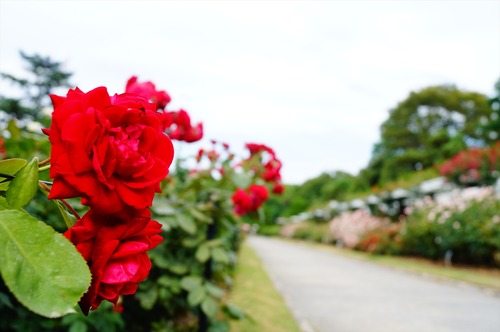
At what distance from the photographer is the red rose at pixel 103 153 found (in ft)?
1.75

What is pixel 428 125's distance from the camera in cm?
3481

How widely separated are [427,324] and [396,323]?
0.99ft

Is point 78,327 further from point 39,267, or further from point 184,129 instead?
point 39,267

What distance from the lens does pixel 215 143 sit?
9.45 feet

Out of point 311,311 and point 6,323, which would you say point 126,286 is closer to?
point 6,323

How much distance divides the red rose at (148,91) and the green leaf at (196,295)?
128cm

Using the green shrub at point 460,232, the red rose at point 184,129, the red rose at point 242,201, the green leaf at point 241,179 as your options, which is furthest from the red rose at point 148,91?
the green shrub at point 460,232

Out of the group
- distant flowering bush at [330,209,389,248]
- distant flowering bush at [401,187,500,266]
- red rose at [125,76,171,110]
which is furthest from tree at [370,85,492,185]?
red rose at [125,76,171,110]

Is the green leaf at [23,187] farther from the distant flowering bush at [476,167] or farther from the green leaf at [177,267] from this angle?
the distant flowering bush at [476,167]

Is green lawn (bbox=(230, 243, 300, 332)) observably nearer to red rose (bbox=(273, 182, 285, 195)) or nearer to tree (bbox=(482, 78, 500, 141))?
red rose (bbox=(273, 182, 285, 195))

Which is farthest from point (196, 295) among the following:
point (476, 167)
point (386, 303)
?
point (476, 167)

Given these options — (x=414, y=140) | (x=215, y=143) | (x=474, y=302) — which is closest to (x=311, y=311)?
(x=474, y=302)

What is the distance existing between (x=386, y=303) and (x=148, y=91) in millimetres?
5328

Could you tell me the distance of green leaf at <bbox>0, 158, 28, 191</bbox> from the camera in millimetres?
623
